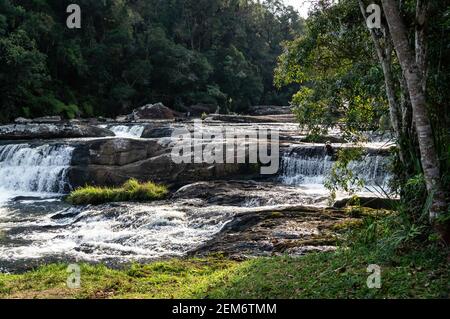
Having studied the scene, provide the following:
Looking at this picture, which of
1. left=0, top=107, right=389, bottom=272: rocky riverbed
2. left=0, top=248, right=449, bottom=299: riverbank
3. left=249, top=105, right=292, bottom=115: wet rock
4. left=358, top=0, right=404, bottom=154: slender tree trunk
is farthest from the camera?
left=249, top=105, right=292, bottom=115: wet rock

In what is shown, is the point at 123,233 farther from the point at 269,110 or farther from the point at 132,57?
the point at 269,110

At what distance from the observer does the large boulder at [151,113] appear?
138 ft

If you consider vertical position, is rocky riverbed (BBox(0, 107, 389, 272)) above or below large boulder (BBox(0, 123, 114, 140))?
below

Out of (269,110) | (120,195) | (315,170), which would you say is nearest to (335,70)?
(120,195)

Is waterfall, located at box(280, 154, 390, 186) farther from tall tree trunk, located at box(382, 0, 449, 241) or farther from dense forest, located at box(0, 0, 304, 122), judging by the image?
dense forest, located at box(0, 0, 304, 122)

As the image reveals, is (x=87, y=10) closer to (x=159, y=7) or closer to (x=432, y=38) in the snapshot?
(x=159, y=7)

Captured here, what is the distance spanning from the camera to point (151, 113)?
140 feet

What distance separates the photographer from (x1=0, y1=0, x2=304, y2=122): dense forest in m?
38.8

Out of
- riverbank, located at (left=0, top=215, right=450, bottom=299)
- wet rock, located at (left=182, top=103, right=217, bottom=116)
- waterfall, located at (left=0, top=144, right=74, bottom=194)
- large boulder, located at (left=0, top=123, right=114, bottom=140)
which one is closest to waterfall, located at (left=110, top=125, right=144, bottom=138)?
large boulder, located at (left=0, top=123, right=114, bottom=140)

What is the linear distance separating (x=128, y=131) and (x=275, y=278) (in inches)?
1004

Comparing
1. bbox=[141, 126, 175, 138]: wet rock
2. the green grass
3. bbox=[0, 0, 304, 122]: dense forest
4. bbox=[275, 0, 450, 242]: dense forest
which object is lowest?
the green grass

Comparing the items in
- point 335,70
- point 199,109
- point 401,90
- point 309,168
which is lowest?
point 309,168

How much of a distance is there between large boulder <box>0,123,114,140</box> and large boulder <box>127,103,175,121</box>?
1331 centimetres
